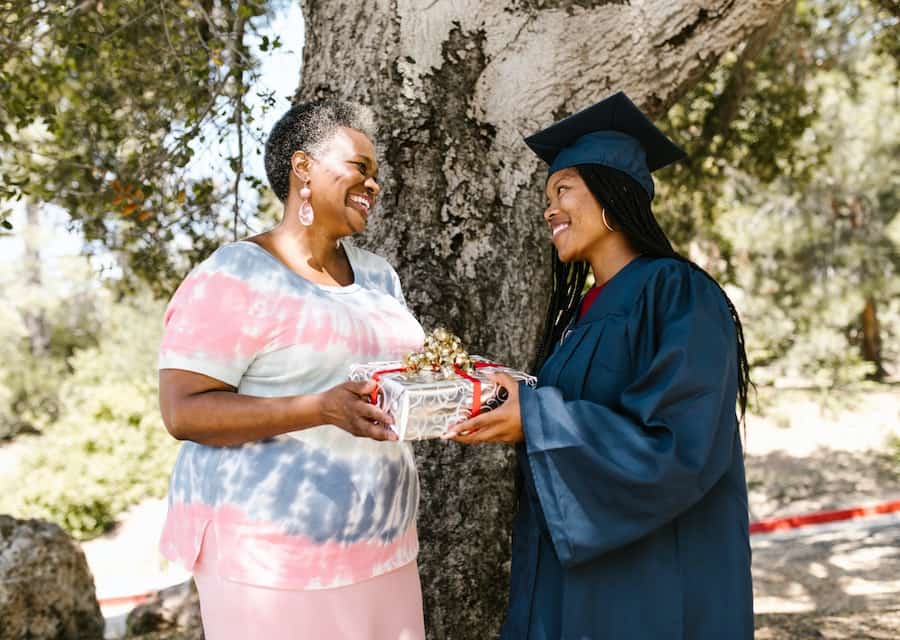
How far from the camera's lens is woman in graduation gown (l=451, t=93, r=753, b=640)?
222cm

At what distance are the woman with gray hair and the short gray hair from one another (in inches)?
7.6

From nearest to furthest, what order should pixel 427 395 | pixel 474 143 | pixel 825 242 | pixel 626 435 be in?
pixel 427 395
pixel 626 435
pixel 474 143
pixel 825 242

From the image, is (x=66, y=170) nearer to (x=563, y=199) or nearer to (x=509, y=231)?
(x=509, y=231)

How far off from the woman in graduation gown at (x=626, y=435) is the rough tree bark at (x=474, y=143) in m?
0.96

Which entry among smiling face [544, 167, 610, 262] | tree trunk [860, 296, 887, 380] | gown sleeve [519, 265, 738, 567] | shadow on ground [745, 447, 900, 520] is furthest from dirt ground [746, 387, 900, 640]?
smiling face [544, 167, 610, 262]

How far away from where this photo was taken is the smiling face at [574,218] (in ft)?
8.40

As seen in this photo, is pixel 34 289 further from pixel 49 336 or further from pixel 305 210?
pixel 305 210

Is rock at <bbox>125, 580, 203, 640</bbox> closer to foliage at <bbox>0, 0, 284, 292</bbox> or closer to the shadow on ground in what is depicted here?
foliage at <bbox>0, 0, 284, 292</bbox>

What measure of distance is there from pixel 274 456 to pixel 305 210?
2.31 ft

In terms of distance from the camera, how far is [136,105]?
6375 mm

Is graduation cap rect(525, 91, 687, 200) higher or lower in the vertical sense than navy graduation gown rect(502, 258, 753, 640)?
higher

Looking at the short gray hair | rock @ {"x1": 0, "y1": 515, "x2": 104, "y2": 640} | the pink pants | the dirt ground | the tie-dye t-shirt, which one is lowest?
the dirt ground

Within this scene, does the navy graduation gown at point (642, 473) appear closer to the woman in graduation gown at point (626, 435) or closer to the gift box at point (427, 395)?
the woman in graduation gown at point (626, 435)

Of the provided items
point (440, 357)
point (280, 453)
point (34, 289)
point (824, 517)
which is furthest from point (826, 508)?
point (34, 289)
